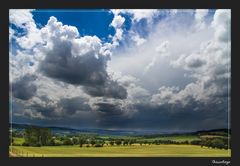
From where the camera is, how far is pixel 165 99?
20.4m

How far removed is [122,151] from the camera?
20.4m

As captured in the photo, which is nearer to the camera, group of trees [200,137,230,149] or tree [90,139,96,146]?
group of trees [200,137,230,149]

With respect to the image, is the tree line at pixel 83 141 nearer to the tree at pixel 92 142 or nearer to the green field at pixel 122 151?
the tree at pixel 92 142

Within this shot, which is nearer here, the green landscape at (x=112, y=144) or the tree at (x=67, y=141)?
the green landscape at (x=112, y=144)

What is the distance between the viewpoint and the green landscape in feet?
66.9

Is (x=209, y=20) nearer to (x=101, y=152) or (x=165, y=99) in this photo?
(x=165, y=99)

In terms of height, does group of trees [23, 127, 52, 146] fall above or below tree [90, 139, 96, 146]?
above

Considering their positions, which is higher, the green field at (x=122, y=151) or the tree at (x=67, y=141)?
the tree at (x=67, y=141)

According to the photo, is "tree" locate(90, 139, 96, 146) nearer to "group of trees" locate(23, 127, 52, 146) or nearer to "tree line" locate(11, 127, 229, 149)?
"tree line" locate(11, 127, 229, 149)

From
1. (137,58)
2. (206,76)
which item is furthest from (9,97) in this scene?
(206,76)

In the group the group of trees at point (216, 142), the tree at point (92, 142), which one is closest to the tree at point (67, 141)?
the tree at point (92, 142)

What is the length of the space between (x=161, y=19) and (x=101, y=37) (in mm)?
1730

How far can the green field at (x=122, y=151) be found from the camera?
2034 cm

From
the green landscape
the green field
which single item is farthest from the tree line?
the green field
